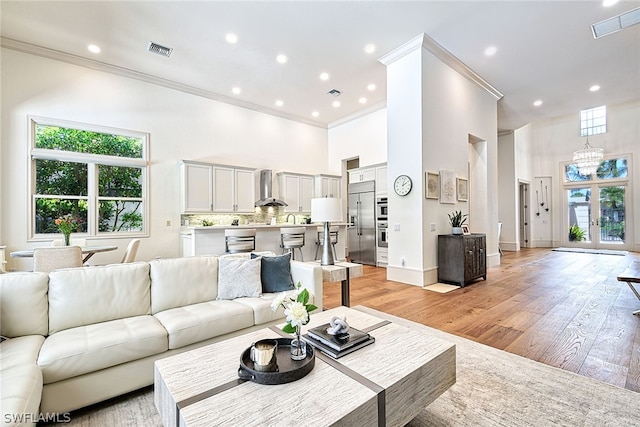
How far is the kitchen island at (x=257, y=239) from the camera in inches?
197

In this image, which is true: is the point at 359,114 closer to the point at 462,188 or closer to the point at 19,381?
the point at 462,188

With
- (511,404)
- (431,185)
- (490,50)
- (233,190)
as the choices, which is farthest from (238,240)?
(490,50)

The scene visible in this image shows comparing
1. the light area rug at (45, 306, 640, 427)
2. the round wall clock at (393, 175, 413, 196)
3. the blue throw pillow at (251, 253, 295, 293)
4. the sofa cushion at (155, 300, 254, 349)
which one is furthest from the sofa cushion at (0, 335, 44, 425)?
the round wall clock at (393, 175, 413, 196)

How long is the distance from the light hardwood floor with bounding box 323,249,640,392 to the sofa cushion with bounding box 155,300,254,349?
64.9 inches

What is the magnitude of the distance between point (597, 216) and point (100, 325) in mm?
12922

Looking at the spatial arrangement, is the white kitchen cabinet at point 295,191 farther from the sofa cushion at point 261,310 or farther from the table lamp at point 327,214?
the sofa cushion at point 261,310

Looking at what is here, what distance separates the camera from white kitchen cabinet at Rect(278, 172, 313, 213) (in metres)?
7.75

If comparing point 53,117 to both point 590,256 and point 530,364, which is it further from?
point 590,256

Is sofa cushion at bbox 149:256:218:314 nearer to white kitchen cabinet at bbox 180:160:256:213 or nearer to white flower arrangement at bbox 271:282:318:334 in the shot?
white flower arrangement at bbox 271:282:318:334

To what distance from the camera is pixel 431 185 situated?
189 inches

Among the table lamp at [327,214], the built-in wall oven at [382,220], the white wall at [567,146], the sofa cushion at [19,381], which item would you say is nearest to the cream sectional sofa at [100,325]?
the sofa cushion at [19,381]

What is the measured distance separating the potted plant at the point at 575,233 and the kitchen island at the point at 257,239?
339 inches

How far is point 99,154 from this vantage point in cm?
535

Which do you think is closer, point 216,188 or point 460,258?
point 460,258
